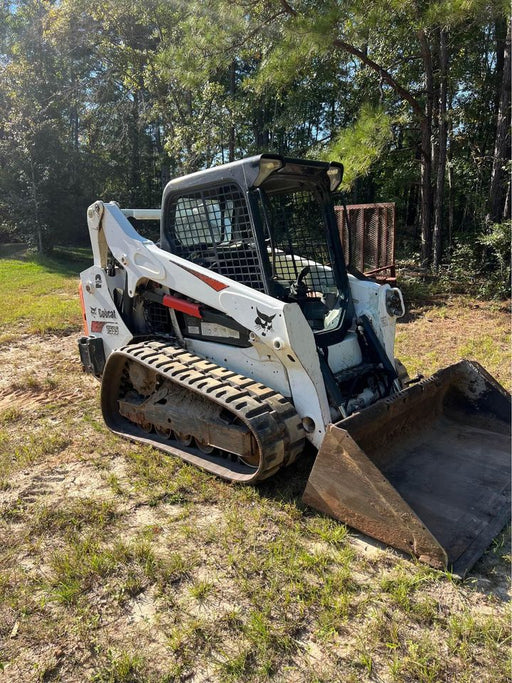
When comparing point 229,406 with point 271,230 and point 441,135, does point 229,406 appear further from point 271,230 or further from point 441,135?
point 441,135

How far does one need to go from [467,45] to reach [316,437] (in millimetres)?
12351

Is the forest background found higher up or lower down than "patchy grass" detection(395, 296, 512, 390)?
higher up

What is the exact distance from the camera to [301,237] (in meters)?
3.96

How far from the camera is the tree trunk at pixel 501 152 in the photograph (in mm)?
9773

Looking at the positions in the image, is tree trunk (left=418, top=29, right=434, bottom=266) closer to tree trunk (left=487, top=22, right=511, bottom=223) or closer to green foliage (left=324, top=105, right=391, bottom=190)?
tree trunk (left=487, top=22, right=511, bottom=223)

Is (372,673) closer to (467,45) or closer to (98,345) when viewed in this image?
(98,345)

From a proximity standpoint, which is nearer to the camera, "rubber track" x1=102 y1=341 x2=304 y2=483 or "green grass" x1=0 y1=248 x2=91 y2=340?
"rubber track" x1=102 y1=341 x2=304 y2=483

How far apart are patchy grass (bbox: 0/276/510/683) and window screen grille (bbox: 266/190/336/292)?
1412 millimetres

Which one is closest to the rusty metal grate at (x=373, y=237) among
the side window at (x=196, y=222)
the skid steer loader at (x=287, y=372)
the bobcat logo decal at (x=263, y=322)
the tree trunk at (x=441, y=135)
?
the tree trunk at (x=441, y=135)

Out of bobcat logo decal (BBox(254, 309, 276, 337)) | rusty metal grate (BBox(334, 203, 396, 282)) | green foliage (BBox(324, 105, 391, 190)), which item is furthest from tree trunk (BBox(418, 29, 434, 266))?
bobcat logo decal (BBox(254, 309, 276, 337))

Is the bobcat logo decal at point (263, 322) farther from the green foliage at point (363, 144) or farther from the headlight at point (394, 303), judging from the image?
the green foliage at point (363, 144)

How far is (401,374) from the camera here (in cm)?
380

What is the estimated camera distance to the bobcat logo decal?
3021 mm

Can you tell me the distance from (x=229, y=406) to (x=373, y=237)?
7.48 metres
